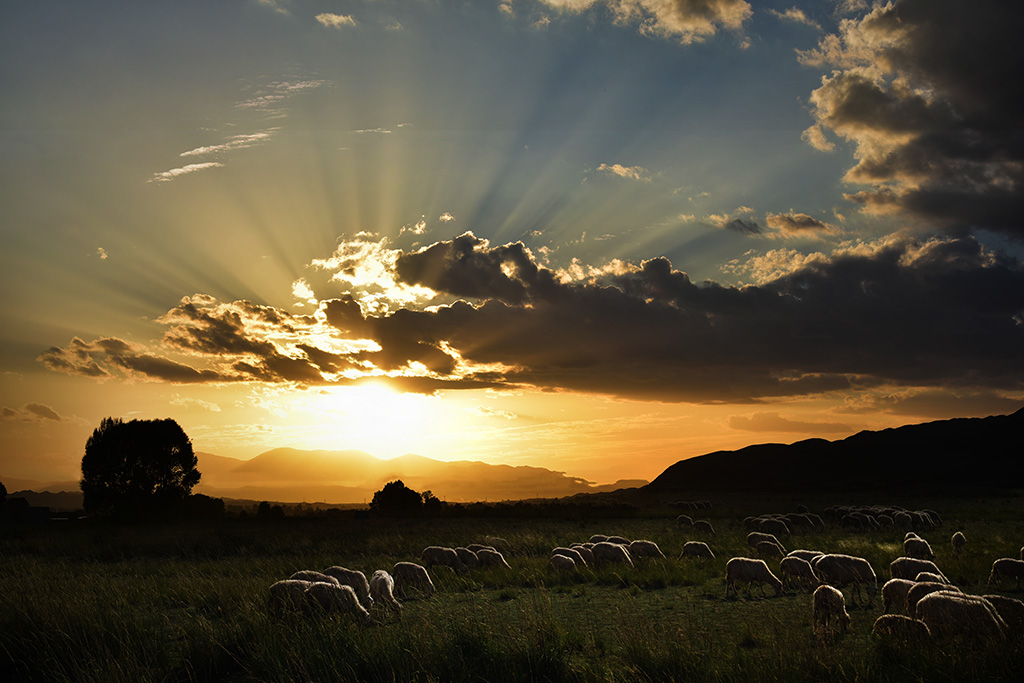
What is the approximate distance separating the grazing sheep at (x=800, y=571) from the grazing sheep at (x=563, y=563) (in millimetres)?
5711

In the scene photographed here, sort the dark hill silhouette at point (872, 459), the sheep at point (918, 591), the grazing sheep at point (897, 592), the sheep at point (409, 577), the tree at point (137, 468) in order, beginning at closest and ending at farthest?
the sheep at point (918, 591), the grazing sheep at point (897, 592), the sheep at point (409, 577), the tree at point (137, 468), the dark hill silhouette at point (872, 459)

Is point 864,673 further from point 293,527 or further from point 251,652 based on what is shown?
point 293,527

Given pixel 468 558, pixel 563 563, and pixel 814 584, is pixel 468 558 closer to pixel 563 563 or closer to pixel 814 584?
pixel 563 563

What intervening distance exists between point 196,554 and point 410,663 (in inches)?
864

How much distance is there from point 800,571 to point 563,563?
6455mm

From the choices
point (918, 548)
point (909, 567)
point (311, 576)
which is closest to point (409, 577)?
point (311, 576)

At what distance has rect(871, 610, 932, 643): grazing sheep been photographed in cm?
843

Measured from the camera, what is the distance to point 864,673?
21.5ft

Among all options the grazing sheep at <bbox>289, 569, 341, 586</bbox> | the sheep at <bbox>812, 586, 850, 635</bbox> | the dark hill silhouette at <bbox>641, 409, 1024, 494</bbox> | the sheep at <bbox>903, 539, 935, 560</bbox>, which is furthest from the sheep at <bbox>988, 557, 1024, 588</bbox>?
the dark hill silhouette at <bbox>641, 409, 1024, 494</bbox>

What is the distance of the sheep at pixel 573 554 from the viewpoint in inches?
693

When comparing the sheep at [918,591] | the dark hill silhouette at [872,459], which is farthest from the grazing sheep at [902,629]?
the dark hill silhouette at [872,459]

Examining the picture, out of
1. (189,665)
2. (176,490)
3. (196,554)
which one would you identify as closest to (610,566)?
(189,665)

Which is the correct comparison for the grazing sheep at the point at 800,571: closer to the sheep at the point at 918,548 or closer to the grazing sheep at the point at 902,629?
the grazing sheep at the point at 902,629

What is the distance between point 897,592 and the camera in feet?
35.7
